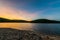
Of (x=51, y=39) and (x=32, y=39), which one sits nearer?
(x=32, y=39)

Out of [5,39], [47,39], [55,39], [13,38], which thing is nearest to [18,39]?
[13,38]

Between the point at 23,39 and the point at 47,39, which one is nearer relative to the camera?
the point at 23,39

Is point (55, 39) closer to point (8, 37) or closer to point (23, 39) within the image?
point (23, 39)

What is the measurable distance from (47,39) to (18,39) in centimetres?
602

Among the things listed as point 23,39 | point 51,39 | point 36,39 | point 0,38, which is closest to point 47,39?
point 51,39

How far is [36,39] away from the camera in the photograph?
63.5 feet

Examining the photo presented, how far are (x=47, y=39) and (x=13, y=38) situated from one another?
6.67m

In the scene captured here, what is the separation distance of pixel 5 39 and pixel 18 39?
193 centimetres

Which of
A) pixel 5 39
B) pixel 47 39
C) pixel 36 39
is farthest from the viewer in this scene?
pixel 47 39

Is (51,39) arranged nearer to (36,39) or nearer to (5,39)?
(36,39)

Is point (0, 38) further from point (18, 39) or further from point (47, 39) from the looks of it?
point (47, 39)

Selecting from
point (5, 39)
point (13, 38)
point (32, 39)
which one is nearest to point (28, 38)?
point (32, 39)

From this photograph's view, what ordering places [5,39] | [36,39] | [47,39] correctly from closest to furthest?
[5,39] → [36,39] → [47,39]

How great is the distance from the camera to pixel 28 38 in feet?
64.0
